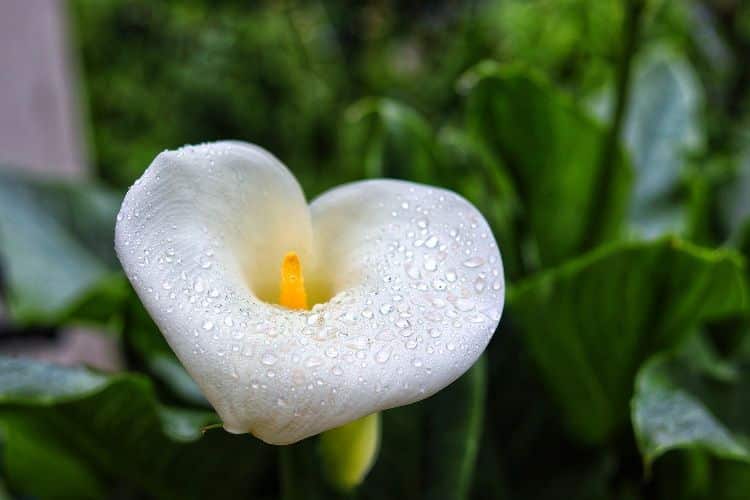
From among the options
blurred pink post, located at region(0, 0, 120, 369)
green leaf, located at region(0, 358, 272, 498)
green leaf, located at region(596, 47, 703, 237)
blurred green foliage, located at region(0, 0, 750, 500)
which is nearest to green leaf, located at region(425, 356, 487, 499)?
blurred green foliage, located at region(0, 0, 750, 500)

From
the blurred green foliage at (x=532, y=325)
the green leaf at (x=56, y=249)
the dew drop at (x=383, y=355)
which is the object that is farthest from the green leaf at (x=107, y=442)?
the dew drop at (x=383, y=355)

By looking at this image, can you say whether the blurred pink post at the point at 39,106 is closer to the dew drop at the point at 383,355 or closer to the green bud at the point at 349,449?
the green bud at the point at 349,449

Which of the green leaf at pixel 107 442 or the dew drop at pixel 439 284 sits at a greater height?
the dew drop at pixel 439 284

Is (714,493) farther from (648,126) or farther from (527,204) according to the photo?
(648,126)

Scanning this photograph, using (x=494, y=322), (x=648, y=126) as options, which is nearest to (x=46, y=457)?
(x=494, y=322)

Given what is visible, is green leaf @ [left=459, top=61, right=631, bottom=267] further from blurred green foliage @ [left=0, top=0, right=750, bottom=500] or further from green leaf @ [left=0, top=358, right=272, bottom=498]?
green leaf @ [left=0, top=358, right=272, bottom=498]
